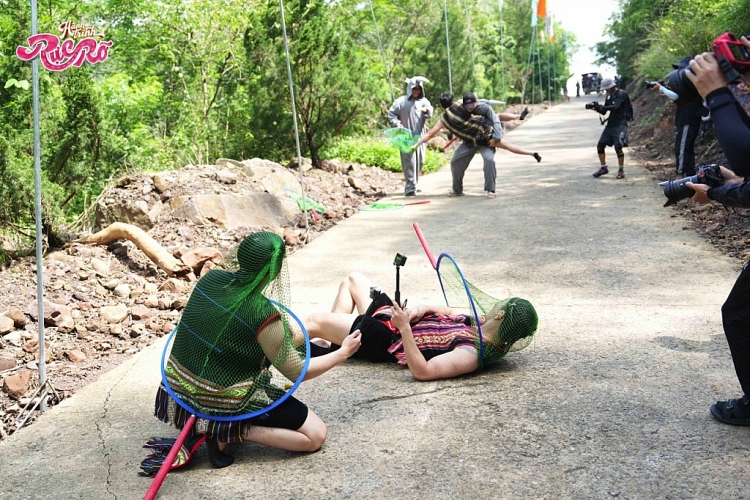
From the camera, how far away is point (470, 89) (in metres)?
25.0

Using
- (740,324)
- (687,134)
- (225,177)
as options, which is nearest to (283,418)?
(740,324)

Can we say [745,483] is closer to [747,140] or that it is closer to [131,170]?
[747,140]

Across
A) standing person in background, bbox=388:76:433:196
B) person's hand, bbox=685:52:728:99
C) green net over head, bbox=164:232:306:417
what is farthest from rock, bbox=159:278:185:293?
standing person in background, bbox=388:76:433:196

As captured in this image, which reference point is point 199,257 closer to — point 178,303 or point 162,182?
point 178,303

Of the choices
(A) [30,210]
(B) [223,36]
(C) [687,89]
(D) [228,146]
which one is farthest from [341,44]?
(C) [687,89]

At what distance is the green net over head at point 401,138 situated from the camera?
11.3 m

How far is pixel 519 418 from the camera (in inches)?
152

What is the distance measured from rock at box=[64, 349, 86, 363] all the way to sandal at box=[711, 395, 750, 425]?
13.9 ft

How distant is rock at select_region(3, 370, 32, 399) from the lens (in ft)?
15.5

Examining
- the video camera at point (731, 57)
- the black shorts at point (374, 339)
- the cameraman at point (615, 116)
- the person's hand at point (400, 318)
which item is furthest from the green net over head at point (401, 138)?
the video camera at point (731, 57)

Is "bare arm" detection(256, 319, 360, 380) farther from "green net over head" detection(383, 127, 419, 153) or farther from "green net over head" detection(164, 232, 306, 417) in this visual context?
"green net over head" detection(383, 127, 419, 153)

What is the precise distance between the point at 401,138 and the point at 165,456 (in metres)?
8.41

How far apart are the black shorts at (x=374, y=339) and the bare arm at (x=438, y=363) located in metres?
0.33

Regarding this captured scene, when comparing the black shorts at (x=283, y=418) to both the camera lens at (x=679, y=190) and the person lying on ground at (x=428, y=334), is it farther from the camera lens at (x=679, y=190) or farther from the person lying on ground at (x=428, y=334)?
the camera lens at (x=679, y=190)
